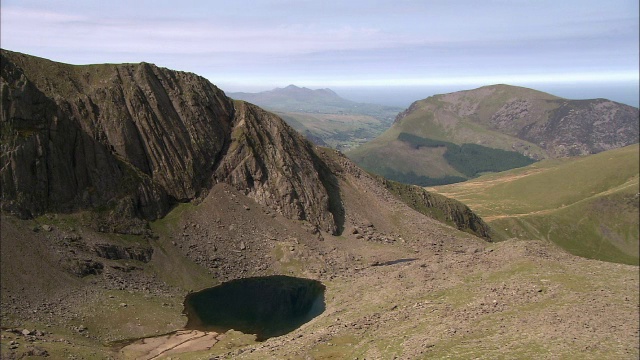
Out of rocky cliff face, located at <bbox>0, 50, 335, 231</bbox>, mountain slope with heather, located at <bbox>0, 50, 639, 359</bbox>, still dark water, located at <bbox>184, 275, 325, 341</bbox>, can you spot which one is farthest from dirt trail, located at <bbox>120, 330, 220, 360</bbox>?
rocky cliff face, located at <bbox>0, 50, 335, 231</bbox>

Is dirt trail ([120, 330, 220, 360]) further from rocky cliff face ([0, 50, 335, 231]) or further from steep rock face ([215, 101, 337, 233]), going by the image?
steep rock face ([215, 101, 337, 233])

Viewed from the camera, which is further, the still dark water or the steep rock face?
the steep rock face

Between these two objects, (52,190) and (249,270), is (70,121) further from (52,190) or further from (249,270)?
(249,270)

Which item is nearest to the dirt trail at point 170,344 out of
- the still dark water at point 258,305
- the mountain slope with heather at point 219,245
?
the mountain slope with heather at point 219,245

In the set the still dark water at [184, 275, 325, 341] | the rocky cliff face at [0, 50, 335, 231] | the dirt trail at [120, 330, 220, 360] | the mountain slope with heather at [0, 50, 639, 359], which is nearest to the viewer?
A: the mountain slope with heather at [0, 50, 639, 359]

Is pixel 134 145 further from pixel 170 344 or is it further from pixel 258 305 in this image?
pixel 170 344

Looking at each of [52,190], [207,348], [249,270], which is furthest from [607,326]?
[52,190]
